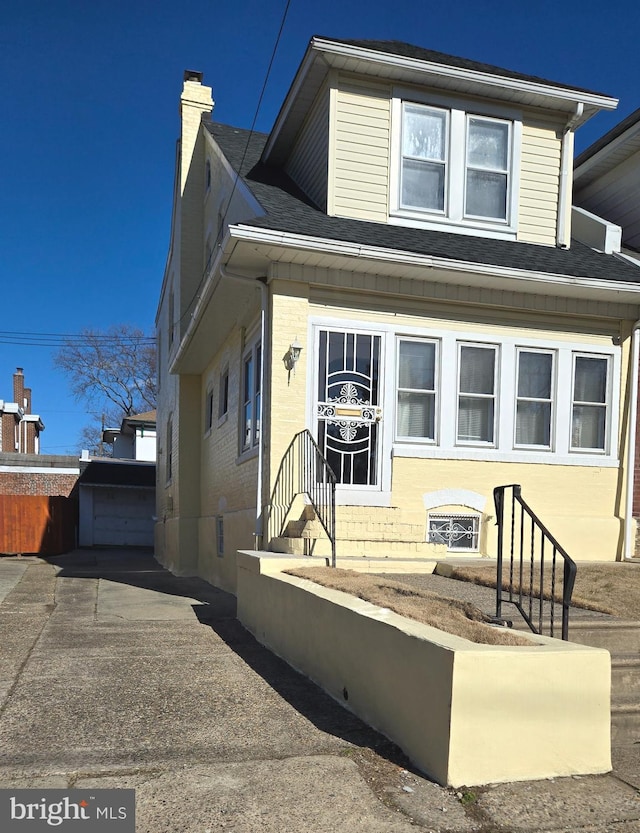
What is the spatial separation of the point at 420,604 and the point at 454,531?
4.18 m

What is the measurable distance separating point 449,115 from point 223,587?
776cm

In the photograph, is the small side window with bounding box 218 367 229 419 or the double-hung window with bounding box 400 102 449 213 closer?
the double-hung window with bounding box 400 102 449 213

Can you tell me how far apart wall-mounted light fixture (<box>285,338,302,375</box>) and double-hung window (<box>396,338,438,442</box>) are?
1.42m

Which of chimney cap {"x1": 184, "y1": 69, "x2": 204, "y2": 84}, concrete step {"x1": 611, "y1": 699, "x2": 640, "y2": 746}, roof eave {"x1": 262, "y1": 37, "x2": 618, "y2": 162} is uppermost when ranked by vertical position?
chimney cap {"x1": 184, "y1": 69, "x2": 204, "y2": 84}

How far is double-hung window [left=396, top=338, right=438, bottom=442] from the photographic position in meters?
9.20

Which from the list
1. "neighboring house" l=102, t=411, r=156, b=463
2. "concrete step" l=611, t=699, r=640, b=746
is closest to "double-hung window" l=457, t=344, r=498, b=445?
"concrete step" l=611, t=699, r=640, b=746

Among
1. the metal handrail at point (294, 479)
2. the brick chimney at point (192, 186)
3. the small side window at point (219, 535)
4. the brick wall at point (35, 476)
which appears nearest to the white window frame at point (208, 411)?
the brick chimney at point (192, 186)

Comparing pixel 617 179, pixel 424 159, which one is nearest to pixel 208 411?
pixel 424 159

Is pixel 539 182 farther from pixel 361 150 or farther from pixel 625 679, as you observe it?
pixel 625 679

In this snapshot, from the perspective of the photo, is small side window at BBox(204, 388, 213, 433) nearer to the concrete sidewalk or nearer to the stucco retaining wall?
the concrete sidewalk

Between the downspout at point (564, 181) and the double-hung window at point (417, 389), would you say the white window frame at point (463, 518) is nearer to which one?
the double-hung window at point (417, 389)

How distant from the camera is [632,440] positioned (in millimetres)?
9680

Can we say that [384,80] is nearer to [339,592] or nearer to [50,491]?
[339,592]

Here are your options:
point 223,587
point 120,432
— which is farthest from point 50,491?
point 223,587
